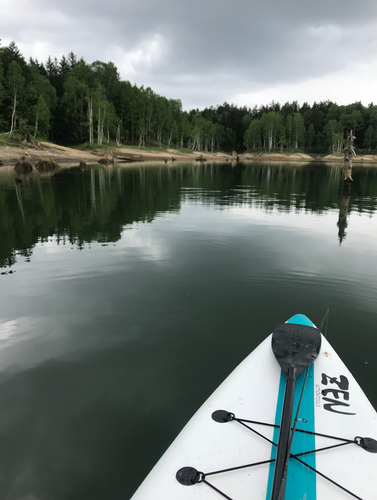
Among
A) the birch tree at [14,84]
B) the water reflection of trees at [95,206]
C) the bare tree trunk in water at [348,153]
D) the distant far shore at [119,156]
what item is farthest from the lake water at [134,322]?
the birch tree at [14,84]

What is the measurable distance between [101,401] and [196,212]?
50.6ft

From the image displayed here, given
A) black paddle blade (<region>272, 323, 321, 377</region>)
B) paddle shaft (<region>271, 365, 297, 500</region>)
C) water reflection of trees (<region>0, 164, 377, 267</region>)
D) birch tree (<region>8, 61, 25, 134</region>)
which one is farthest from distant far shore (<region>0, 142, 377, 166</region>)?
paddle shaft (<region>271, 365, 297, 500</region>)

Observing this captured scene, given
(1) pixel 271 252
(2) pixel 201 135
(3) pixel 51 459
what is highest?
(2) pixel 201 135

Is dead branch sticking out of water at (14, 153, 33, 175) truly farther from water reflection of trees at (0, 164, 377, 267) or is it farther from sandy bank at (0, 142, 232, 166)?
water reflection of trees at (0, 164, 377, 267)

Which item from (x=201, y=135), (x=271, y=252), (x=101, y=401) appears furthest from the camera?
Result: (x=201, y=135)

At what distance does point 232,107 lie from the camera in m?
174

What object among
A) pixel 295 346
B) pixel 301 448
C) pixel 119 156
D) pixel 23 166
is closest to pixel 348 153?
pixel 295 346

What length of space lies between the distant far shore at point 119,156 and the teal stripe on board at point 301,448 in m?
54.1

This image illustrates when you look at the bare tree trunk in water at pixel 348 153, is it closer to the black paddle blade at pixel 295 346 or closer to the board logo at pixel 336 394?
the black paddle blade at pixel 295 346

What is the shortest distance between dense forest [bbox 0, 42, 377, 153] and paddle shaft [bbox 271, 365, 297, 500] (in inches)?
2653

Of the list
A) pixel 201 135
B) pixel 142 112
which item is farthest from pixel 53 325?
pixel 201 135

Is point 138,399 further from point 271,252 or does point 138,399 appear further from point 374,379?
point 271,252

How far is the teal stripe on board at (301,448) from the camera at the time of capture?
281 cm

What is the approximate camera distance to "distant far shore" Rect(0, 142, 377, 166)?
2201 inches
